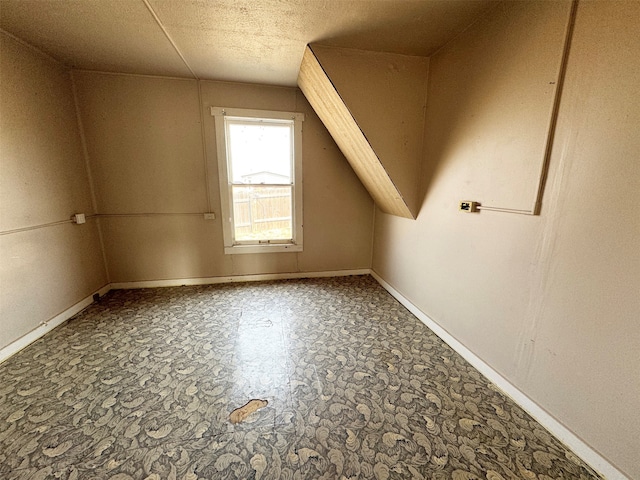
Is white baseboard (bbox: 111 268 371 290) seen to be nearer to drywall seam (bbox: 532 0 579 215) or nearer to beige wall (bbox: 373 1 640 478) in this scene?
beige wall (bbox: 373 1 640 478)

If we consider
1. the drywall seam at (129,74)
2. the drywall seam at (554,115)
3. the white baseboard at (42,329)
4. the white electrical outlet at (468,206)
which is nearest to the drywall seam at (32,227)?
the white baseboard at (42,329)

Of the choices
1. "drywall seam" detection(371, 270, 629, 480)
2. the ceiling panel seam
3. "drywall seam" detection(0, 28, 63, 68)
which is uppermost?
the ceiling panel seam

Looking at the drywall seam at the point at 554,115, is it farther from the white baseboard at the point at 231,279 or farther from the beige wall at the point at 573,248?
the white baseboard at the point at 231,279

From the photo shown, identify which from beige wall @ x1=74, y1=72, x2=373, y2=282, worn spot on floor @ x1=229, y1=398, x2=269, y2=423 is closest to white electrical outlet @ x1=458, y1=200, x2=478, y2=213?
beige wall @ x1=74, y1=72, x2=373, y2=282

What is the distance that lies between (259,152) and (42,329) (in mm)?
2606

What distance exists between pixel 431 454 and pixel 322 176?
2791mm

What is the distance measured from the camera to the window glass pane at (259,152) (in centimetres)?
299

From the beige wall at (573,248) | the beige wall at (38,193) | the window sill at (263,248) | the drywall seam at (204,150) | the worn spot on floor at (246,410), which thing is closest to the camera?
the beige wall at (573,248)

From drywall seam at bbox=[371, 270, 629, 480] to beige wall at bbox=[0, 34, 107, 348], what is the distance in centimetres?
337

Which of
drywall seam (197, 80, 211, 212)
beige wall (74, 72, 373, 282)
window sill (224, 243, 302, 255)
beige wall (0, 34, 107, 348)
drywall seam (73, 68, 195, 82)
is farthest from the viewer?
window sill (224, 243, 302, 255)

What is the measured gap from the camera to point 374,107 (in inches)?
84.6

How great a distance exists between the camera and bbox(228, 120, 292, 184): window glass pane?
2.99m

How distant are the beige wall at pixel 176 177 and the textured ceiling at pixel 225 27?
0.40 m

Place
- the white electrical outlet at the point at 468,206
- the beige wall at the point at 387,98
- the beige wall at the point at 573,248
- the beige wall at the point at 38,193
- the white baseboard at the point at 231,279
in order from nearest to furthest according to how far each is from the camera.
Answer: the beige wall at the point at 573,248 < the white electrical outlet at the point at 468,206 < the beige wall at the point at 38,193 < the beige wall at the point at 387,98 < the white baseboard at the point at 231,279
